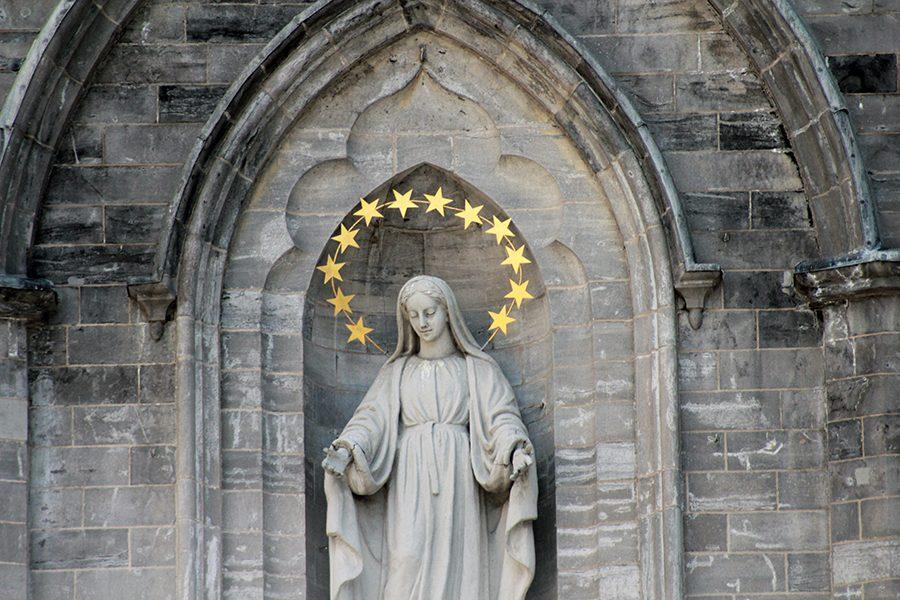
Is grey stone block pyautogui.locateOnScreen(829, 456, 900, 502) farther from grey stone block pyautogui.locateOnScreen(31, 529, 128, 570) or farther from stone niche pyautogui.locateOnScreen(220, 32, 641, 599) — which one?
grey stone block pyautogui.locateOnScreen(31, 529, 128, 570)

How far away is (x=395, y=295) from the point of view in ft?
64.5

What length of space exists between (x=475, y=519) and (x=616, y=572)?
100 cm

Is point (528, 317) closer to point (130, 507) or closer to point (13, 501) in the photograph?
point (130, 507)

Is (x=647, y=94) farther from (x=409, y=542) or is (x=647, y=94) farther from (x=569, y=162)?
(x=409, y=542)

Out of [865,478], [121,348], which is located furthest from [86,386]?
[865,478]

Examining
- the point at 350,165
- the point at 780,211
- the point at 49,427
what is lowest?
the point at 49,427

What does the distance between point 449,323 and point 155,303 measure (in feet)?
6.68

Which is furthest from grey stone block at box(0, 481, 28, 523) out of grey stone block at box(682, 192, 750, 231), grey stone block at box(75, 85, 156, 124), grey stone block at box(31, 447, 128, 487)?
grey stone block at box(682, 192, 750, 231)

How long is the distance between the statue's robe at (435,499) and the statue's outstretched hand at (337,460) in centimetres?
6

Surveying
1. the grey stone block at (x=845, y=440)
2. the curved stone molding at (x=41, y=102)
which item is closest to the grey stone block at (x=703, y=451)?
the grey stone block at (x=845, y=440)

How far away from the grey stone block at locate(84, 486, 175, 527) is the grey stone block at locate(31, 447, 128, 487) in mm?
93

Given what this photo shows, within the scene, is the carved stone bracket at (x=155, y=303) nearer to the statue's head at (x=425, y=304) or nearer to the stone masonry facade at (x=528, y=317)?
the stone masonry facade at (x=528, y=317)

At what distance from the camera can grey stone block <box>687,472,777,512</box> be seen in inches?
715

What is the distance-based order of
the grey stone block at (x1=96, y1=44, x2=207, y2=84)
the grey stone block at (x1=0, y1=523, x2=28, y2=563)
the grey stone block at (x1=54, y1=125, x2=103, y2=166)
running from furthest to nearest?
the grey stone block at (x1=96, y1=44, x2=207, y2=84) → the grey stone block at (x1=54, y1=125, x2=103, y2=166) → the grey stone block at (x1=0, y1=523, x2=28, y2=563)
